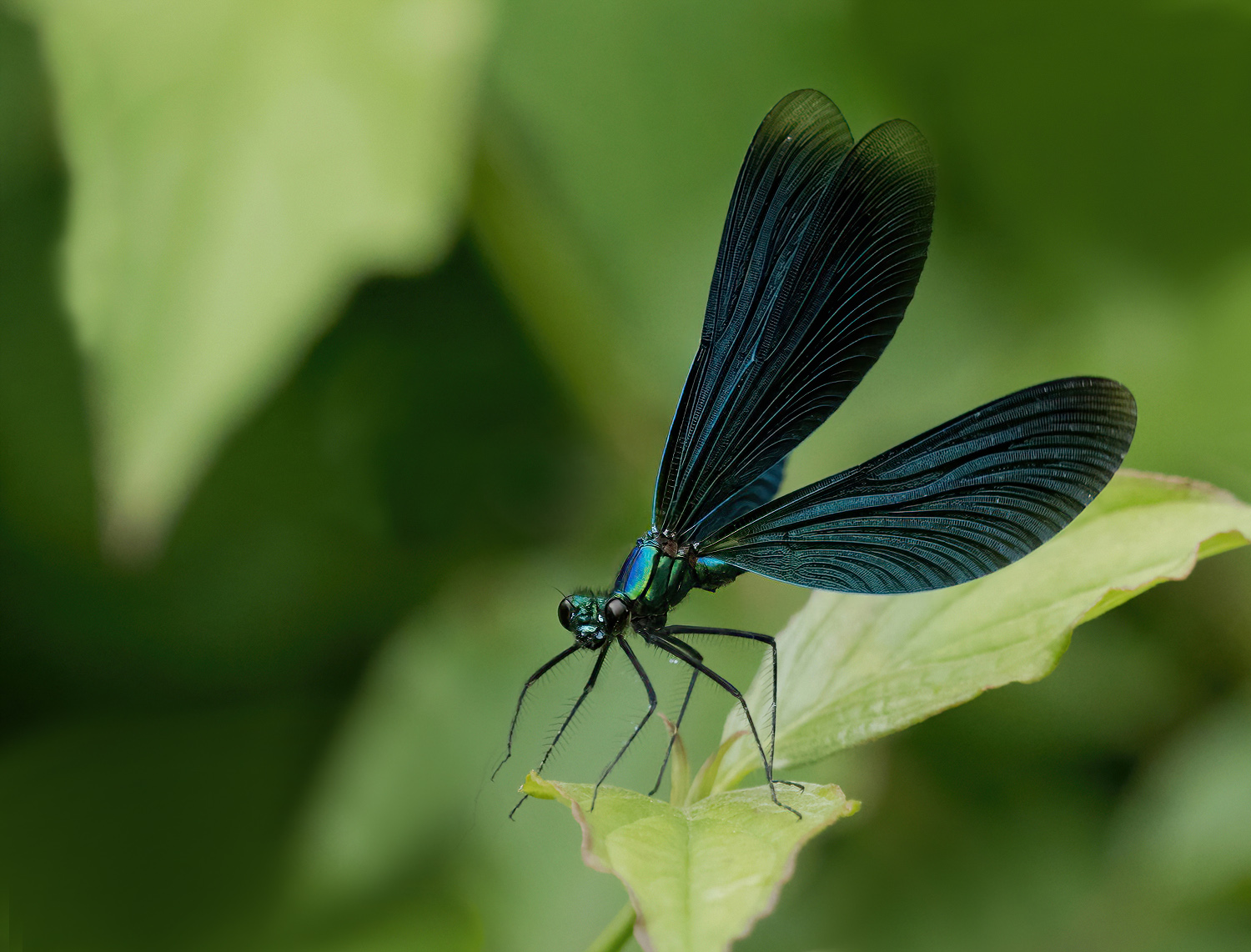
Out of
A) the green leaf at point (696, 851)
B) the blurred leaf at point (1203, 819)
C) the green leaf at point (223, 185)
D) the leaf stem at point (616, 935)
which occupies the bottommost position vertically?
the blurred leaf at point (1203, 819)

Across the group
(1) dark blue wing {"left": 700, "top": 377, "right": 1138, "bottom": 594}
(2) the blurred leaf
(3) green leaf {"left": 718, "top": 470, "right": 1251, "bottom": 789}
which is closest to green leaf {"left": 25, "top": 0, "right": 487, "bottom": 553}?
(1) dark blue wing {"left": 700, "top": 377, "right": 1138, "bottom": 594}

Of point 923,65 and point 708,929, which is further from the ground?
point 923,65

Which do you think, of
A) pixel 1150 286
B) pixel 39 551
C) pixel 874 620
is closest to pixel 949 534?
pixel 874 620

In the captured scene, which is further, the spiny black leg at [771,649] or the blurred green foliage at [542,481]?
the blurred green foliage at [542,481]

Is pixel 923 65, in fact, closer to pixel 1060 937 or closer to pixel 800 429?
pixel 800 429

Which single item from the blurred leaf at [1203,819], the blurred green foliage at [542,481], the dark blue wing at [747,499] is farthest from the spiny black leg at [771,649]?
the blurred leaf at [1203,819]

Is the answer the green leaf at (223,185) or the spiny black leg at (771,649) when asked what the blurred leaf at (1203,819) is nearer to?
the spiny black leg at (771,649)

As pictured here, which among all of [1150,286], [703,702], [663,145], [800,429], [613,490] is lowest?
[703,702]
